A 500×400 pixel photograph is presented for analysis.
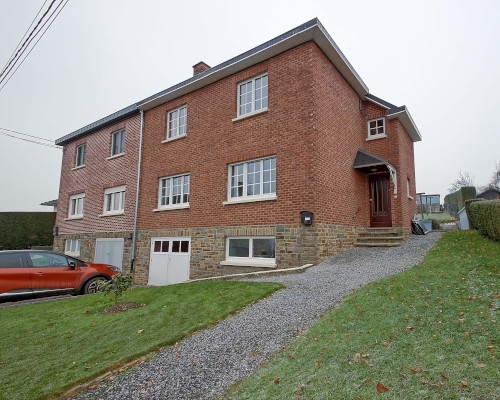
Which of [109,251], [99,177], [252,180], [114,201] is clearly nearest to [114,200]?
[114,201]

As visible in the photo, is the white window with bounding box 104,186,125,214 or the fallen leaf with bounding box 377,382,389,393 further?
the white window with bounding box 104,186,125,214

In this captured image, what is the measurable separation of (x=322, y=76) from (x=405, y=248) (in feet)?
20.8

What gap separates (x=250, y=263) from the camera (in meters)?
10.7

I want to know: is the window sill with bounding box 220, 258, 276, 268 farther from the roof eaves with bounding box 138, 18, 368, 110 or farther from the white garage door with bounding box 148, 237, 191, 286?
the roof eaves with bounding box 138, 18, 368, 110

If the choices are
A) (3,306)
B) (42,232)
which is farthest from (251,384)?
(42,232)

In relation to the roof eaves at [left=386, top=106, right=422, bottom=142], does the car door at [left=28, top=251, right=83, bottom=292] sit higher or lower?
lower

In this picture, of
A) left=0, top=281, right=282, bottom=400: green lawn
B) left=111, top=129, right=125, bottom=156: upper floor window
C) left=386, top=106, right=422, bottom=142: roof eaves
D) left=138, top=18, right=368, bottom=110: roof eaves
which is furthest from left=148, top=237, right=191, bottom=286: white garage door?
left=386, top=106, right=422, bottom=142: roof eaves

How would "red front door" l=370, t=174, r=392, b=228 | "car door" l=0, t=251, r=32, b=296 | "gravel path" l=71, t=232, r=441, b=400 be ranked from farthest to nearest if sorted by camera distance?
"red front door" l=370, t=174, r=392, b=228 < "car door" l=0, t=251, r=32, b=296 < "gravel path" l=71, t=232, r=441, b=400

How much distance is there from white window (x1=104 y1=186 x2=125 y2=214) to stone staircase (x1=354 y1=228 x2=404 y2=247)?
1102cm

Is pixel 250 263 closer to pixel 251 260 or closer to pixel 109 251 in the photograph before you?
pixel 251 260

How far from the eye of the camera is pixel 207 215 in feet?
40.4

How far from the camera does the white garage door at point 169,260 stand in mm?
12907

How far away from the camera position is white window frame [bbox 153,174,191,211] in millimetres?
13570

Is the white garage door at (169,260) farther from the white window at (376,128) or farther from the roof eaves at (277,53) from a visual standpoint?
the white window at (376,128)
